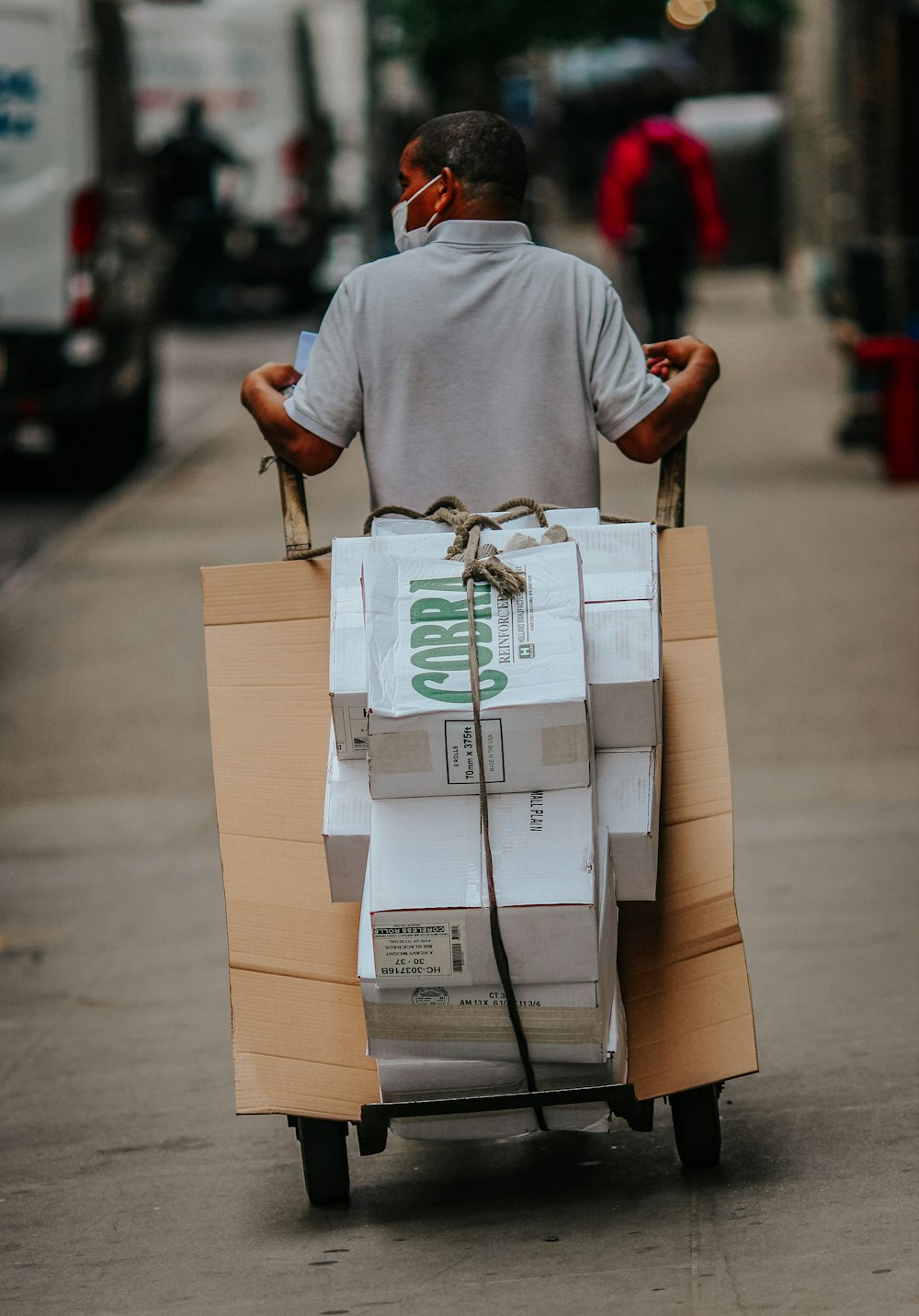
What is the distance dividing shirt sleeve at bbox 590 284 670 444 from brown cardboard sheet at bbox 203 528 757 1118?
0.73 ft

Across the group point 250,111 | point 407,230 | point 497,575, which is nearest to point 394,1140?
point 497,575

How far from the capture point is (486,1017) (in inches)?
139

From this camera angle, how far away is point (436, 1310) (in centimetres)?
344

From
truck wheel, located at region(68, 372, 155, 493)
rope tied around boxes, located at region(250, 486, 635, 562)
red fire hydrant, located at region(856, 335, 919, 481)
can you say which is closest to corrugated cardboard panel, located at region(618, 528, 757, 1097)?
rope tied around boxes, located at region(250, 486, 635, 562)

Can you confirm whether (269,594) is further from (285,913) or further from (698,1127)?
(698,1127)

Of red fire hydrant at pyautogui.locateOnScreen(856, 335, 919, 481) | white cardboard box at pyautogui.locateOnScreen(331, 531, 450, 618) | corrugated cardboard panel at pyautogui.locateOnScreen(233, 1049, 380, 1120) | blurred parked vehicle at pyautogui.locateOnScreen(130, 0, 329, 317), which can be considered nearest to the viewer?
white cardboard box at pyautogui.locateOnScreen(331, 531, 450, 618)

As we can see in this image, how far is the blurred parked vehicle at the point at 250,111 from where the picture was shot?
2280cm

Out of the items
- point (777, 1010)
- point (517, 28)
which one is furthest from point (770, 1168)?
point (517, 28)

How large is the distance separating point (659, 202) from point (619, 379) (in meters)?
11.8

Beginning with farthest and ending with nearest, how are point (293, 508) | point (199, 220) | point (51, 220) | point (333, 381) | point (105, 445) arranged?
point (199, 220) < point (105, 445) < point (51, 220) < point (293, 508) < point (333, 381)

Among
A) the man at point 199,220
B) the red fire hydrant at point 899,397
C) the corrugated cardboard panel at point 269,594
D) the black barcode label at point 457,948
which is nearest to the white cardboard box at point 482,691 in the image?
the black barcode label at point 457,948

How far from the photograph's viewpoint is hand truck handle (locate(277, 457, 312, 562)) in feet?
13.0

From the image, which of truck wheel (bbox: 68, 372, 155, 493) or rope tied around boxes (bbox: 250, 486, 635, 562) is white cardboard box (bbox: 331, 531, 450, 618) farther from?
truck wheel (bbox: 68, 372, 155, 493)

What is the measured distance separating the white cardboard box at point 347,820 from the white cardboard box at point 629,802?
14.8 inches
